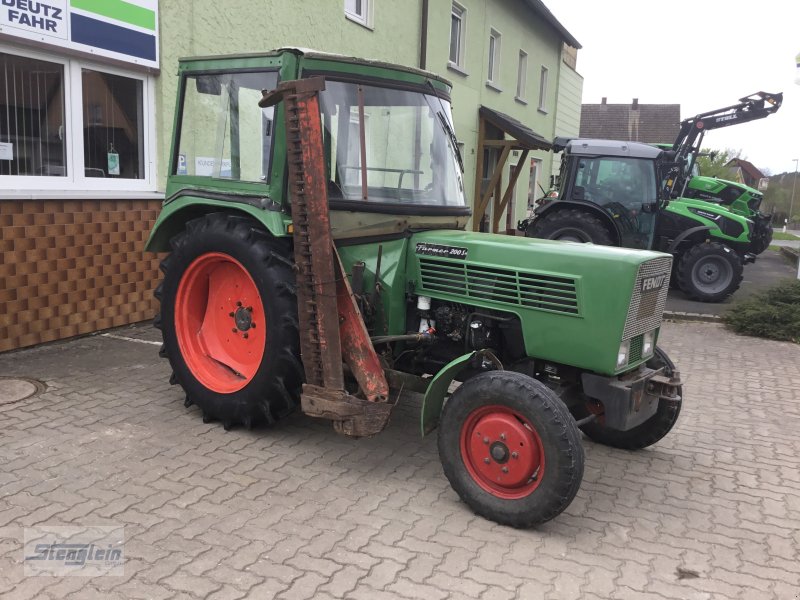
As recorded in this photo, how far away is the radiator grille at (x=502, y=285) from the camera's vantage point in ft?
11.4

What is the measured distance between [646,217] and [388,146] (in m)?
7.86

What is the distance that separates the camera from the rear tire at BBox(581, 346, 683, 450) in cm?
418

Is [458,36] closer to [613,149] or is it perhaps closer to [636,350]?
[613,149]

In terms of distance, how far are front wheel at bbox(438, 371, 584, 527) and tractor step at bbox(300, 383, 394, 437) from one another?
0.36 metres

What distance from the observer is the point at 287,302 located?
12.7ft

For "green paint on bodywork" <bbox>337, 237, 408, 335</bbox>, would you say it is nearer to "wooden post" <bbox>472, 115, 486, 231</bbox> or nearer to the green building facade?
the green building facade

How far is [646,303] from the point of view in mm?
3646

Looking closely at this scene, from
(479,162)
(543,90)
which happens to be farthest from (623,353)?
(543,90)

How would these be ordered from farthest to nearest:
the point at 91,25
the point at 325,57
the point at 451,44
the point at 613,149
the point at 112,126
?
the point at 451,44 < the point at 613,149 < the point at 112,126 < the point at 91,25 < the point at 325,57

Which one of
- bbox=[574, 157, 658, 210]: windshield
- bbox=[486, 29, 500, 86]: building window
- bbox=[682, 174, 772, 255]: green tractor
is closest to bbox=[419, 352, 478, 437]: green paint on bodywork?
bbox=[574, 157, 658, 210]: windshield

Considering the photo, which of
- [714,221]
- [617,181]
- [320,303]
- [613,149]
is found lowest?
[320,303]

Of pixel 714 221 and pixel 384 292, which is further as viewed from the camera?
pixel 714 221

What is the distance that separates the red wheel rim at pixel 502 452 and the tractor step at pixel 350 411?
19.2 inches

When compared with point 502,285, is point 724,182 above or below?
above
